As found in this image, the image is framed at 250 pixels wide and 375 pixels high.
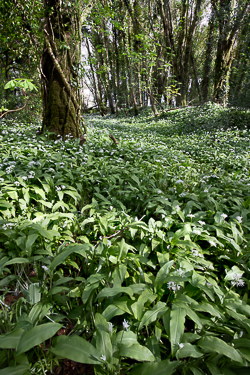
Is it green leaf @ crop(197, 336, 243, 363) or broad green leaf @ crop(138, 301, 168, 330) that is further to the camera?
broad green leaf @ crop(138, 301, 168, 330)

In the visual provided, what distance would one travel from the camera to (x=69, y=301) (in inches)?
58.6

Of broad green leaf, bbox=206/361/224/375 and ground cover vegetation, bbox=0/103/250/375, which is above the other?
ground cover vegetation, bbox=0/103/250/375

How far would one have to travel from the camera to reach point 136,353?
1032 millimetres

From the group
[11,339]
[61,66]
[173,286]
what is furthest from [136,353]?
[61,66]

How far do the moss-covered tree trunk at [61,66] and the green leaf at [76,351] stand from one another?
496 cm

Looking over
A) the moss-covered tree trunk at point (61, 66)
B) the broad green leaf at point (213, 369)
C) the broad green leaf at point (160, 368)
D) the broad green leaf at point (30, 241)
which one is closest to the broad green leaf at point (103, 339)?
the broad green leaf at point (160, 368)

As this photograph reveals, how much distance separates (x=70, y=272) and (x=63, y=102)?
4.60m

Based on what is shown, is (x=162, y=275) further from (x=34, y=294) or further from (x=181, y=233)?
(x=34, y=294)

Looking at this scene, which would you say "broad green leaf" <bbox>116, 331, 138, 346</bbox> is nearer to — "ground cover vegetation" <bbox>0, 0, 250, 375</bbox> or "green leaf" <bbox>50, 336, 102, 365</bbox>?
"ground cover vegetation" <bbox>0, 0, 250, 375</bbox>

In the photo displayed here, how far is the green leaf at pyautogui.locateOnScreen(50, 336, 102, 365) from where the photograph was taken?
953 millimetres

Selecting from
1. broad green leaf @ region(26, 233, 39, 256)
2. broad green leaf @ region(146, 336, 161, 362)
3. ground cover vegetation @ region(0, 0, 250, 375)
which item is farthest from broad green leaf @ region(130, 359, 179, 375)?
broad green leaf @ region(26, 233, 39, 256)

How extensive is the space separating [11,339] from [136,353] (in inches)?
27.5

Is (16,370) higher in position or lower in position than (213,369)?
higher

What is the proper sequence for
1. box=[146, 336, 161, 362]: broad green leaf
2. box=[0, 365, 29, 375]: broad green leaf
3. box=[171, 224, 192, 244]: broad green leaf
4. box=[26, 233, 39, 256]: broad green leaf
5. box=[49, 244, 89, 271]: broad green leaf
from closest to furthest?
box=[0, 365, 29, 375]: broad green leaf < box=[146, 336, 161, 362]: broad green leaf < box=[49, 244, 89, 271]: broad green leaf < box=[26, 233, 39, 256]: broad green leaf < box=[171, 224, 192, 244]: broad green leaf
